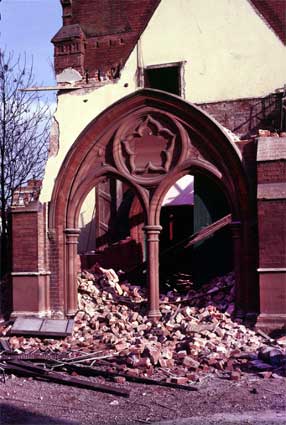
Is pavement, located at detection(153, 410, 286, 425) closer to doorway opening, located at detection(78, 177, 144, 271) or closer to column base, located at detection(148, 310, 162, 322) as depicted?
column base, located at detection(148, 310, 162, 322)

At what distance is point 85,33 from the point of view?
18.5 meters

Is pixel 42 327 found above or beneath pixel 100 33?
beneath

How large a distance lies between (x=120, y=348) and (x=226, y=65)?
334 inches

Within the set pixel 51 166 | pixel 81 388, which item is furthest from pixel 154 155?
pixel 81 388

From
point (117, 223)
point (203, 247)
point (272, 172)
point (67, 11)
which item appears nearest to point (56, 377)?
point (272, 172)

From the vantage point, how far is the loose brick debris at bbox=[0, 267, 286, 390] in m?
10.4

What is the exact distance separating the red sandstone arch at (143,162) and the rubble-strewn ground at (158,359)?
35.0 inches

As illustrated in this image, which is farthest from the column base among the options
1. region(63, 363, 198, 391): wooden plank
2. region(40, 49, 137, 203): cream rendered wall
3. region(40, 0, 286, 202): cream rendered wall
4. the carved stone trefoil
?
region(40, 0, 286, 202): cream rendered wall

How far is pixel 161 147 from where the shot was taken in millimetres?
14141

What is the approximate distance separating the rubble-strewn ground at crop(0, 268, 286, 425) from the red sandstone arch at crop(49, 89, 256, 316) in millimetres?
889

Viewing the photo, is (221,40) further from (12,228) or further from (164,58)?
(12,228)

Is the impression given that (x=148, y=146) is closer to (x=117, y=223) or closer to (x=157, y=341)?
(x=157, y=341)

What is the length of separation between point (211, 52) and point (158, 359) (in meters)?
9.29

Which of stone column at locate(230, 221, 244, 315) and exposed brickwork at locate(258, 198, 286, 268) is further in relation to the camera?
stone column at locate(230, 221, 244, 315)
